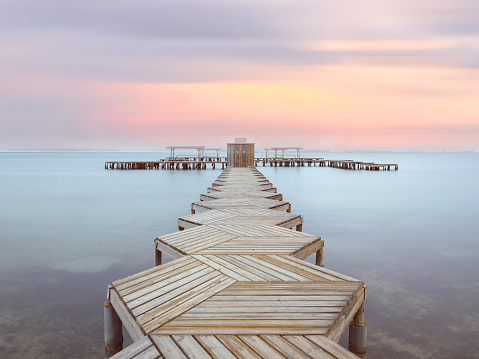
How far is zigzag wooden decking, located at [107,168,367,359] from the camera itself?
2654 mm

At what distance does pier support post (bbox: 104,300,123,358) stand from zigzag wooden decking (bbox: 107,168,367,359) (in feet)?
0.46

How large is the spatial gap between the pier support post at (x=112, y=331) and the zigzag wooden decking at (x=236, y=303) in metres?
0.14

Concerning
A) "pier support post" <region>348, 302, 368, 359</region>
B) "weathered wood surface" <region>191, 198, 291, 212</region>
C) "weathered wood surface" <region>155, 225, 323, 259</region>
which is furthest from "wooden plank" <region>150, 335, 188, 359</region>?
"weathered wood surface" <region>191, 198, 291, 212</region>

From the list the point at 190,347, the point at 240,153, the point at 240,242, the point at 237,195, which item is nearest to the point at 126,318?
the point at 190,347

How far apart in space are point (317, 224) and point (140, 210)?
25.0 ft

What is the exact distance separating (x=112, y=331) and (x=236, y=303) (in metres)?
1.32

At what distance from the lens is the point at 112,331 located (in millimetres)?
3676

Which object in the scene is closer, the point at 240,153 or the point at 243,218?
the point at 243,218

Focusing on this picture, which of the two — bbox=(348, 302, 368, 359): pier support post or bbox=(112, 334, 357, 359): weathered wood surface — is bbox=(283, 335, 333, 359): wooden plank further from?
bbox=(348, 302, 368, 359): pier support post

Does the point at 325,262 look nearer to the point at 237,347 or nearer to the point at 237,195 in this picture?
the point at 237,195

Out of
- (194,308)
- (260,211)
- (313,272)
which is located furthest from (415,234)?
(194,308)

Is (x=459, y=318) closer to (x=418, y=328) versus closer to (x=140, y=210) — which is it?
(x=418, y=328)

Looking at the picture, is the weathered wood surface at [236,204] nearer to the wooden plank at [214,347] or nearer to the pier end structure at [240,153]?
the wooden plank at [214,347]

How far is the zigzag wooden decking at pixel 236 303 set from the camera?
8.71ft
